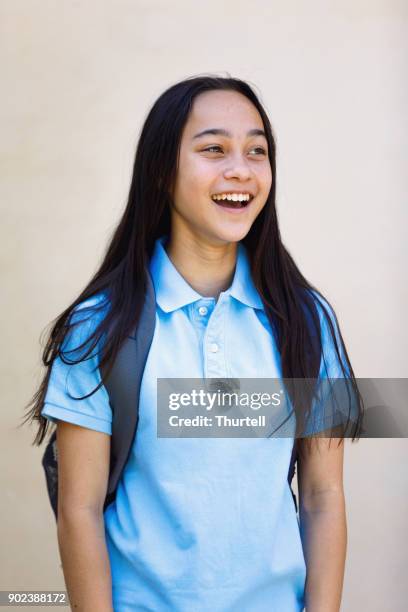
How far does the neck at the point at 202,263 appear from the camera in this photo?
1.87 metres

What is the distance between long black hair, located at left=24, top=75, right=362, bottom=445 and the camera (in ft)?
5.80

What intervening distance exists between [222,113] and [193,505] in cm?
70

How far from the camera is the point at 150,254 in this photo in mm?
1889

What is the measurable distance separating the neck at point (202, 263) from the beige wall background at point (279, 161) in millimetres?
1432

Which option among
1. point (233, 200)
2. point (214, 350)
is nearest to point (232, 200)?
point (233, 200)

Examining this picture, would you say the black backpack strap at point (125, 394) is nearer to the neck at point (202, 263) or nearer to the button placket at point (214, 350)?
the button placket at point (214, 350)

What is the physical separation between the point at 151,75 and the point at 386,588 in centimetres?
184

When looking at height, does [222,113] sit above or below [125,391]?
above

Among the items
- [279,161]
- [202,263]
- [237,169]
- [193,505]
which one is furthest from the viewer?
[279,161]

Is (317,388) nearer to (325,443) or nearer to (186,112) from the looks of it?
(325,443)

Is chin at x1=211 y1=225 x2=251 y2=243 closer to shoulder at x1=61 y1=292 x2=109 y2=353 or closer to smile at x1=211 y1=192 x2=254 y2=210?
smile at x1=211 y1=192 x2=254 y2=210

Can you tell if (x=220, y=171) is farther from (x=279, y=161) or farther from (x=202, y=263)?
(x=279, y=161)

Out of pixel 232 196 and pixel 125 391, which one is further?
pixel 232 196

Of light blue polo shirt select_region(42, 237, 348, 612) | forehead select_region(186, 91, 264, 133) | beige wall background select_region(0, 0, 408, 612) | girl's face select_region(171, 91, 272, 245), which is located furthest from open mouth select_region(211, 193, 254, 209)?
beige wall background select_region(0, 0, 408, 612)
